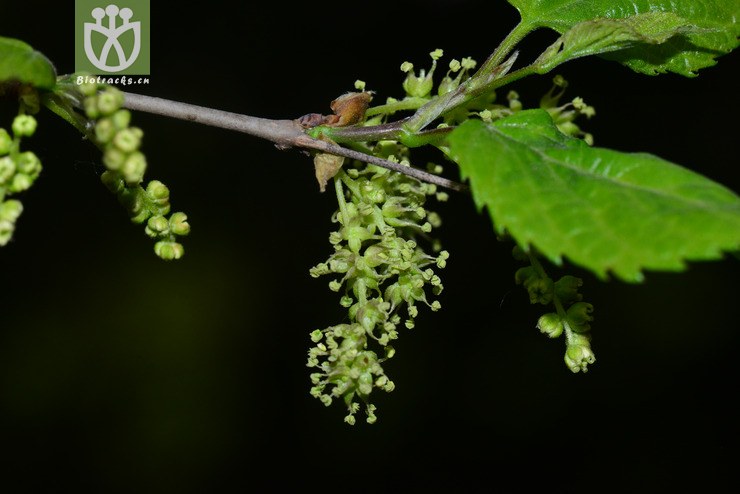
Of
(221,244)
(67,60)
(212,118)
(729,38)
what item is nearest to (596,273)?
(212,118)

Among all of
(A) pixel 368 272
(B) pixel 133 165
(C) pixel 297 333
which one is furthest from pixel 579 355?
(C) pixel 297 333

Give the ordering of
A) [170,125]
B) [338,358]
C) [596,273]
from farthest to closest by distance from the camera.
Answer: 1. [170,125]
2. [338,358]
3. [596,273]

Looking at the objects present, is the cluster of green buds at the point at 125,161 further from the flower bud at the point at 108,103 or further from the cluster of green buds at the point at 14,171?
the cluster of green buds at the point at 14,171

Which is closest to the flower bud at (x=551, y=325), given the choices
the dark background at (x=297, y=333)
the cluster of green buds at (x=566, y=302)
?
the cluster of green buds at (x=566, y=302)

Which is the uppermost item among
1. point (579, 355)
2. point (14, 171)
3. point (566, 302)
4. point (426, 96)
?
point (426, 96)

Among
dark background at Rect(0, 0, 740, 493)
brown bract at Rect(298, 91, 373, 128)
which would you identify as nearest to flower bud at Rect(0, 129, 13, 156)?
brown bract at Rect(298, 91, 373, 128)

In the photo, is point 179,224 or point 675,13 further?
point 675,13

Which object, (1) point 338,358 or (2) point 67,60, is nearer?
(1) point 338,358

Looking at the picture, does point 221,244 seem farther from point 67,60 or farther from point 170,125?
point 67,60

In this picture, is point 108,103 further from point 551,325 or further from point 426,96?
point 551,325
